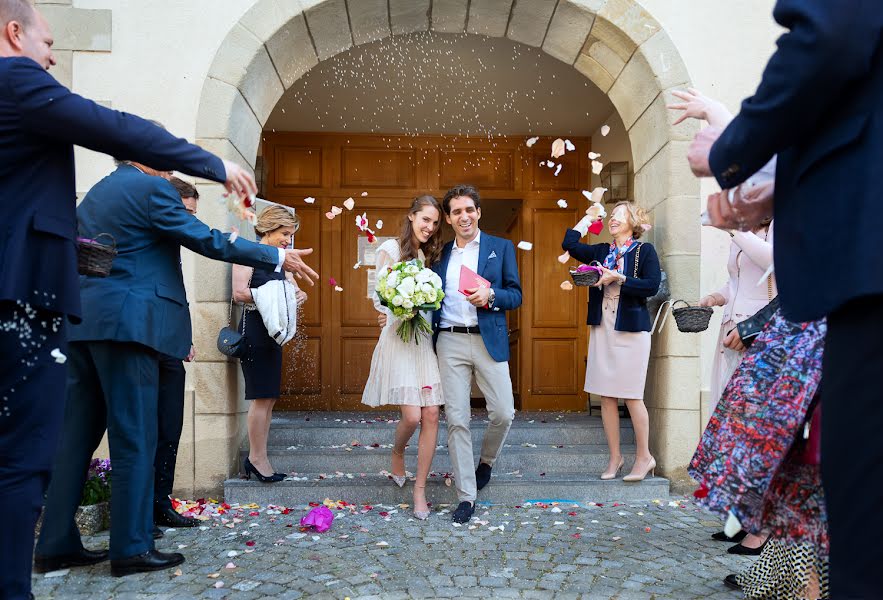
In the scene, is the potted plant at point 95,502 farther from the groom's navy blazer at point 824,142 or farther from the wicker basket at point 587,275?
the groom's navy blazer at point 824,142

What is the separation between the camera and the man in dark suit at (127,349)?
11.3ft

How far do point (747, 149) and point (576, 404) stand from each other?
300 inches

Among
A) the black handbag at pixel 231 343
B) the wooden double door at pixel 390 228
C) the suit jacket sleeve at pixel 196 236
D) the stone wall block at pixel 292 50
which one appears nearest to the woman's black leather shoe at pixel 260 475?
the black handbag at pixel 231 343

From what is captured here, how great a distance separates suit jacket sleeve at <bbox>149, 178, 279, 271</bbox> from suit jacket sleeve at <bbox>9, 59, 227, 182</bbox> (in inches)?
37.9

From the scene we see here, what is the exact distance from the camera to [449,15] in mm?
5926

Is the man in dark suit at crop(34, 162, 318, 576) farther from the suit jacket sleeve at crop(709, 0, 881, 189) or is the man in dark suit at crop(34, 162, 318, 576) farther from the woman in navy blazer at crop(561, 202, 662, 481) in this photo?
the woman in navy blazer at crop(561, 202, 662, 481)

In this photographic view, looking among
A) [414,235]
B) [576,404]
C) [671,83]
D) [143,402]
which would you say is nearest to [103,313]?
[143,402]

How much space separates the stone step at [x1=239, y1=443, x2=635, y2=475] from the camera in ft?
18.8

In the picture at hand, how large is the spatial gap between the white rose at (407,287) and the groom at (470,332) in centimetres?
30

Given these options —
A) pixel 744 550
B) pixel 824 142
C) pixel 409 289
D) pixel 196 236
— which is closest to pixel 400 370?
pixel 409 289

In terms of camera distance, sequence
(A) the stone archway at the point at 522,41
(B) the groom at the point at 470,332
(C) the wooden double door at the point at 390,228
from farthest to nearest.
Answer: (C) the wooden double door at the point at 390,228
(A) the stone archway at the point at 522,41
(B) the groom at the point at 470,332

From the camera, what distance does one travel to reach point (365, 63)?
23.8 ft

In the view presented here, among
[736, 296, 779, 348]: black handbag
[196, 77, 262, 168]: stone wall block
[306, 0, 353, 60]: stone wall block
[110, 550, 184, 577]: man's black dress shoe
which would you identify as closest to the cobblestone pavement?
[110, 550, 184, 577]: man's black dress shoe

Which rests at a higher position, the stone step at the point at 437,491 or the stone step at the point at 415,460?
the stone step at the point at 415,460
